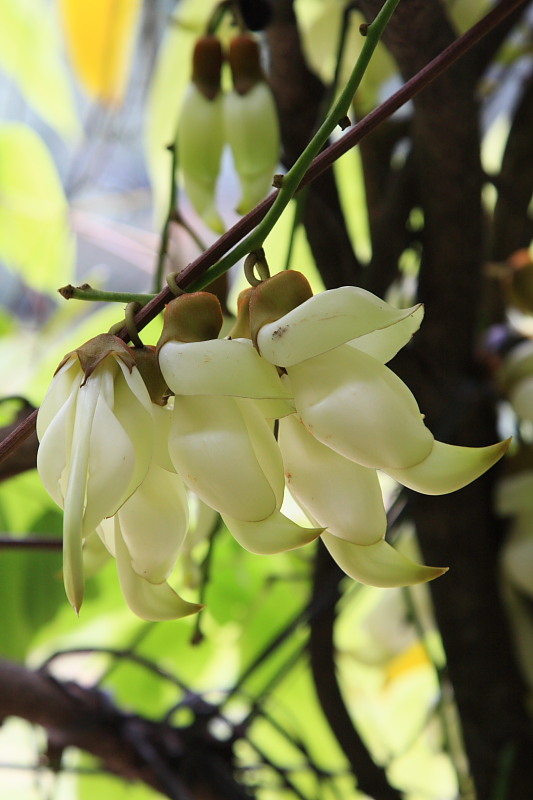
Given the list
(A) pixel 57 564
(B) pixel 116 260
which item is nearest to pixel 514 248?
(A) pixel 57 564

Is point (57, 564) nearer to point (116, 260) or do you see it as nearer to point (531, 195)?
point (531, 195)

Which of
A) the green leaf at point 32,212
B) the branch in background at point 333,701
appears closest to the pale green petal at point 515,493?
the branch in background at point 333,701

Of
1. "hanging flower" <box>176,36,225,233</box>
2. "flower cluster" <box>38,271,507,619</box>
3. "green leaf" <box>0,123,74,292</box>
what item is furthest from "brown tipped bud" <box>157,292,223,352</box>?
"green leaf" <box>0,123,74,292</box>

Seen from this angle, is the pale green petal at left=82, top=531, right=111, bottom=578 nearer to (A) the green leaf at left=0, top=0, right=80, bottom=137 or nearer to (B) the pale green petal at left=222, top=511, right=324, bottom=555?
(B) the pale green petal at left=222, top=511, right=324, bottom=555

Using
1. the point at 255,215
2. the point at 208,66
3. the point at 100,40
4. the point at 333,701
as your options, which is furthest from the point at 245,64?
the point at 100,40

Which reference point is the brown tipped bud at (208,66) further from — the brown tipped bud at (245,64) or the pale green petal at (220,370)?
the pale green petal at (220,370)
